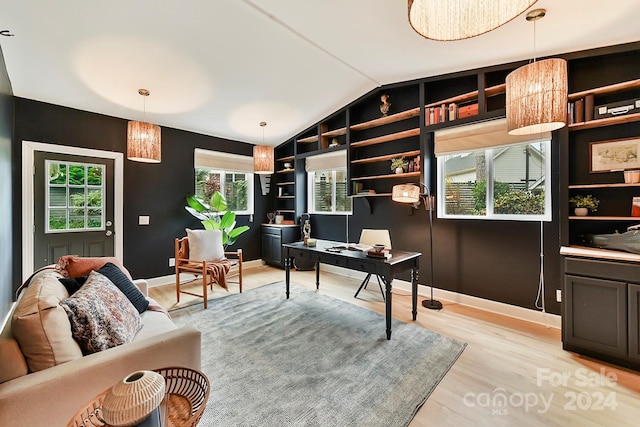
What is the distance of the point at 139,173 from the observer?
4184mm

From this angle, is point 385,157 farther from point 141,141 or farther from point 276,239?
point 141,141

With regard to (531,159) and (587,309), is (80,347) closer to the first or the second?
(587,309)

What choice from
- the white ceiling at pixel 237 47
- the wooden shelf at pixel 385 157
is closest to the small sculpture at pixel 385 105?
the white ceiling at pixel 237 47

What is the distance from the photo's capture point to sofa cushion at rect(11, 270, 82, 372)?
3.79 feet

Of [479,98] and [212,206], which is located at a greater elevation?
[479,98]

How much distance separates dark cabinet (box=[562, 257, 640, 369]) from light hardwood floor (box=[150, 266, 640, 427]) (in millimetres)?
121

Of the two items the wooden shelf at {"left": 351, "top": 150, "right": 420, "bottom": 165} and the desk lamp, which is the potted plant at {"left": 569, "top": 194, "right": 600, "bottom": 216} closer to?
the desk lamp

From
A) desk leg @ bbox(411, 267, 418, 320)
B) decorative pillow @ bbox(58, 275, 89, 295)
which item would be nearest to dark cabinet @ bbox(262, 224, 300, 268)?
desk leg @ bbox(411, 267, 418, 320)

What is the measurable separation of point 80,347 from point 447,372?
2.30m

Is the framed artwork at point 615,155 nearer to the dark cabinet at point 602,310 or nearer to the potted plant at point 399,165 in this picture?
the dark cabinet at point 602,310

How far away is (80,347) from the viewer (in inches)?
52.3

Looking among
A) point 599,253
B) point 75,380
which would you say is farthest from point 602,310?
Answer: point 75,380

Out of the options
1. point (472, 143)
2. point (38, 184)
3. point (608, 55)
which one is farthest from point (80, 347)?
point (608, 55)

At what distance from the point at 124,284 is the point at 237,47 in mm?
2445
